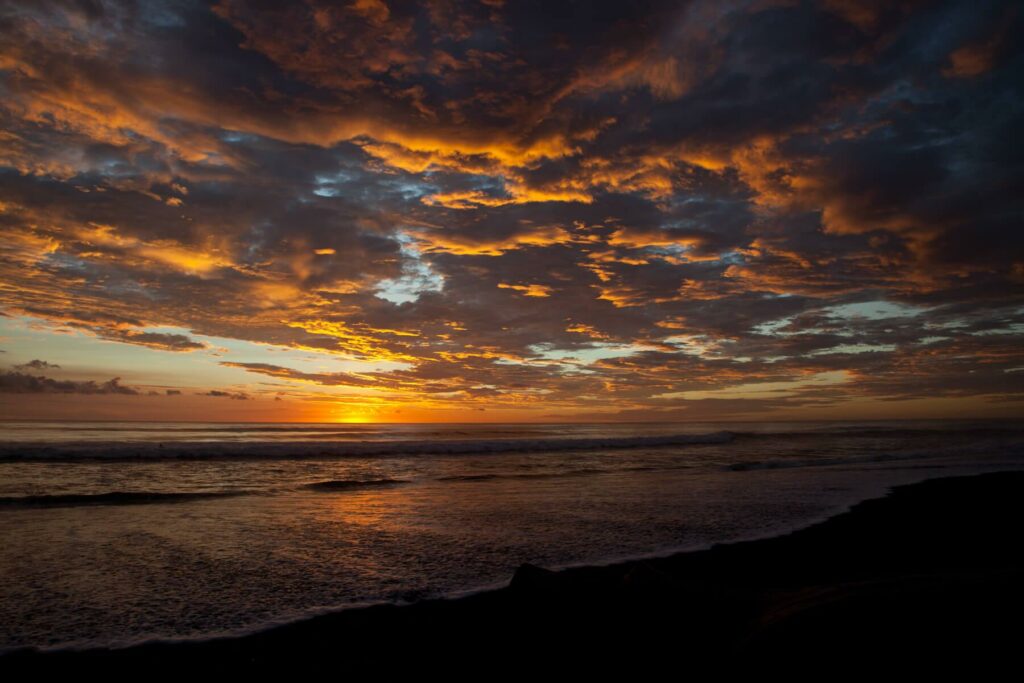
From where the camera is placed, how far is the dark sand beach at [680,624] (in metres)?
2.52

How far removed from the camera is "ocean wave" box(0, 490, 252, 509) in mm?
13868

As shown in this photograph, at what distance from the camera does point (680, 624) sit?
144 inches

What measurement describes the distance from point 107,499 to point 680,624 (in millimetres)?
17398

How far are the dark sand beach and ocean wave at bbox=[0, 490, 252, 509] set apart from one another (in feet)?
37.3

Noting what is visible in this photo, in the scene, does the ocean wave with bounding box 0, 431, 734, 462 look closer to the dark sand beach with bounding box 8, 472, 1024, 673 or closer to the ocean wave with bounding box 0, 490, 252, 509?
the ocean wave with bounding box 0, 490, 252, 509

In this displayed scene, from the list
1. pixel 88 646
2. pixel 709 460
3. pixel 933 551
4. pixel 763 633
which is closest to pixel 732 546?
pixel 933 551

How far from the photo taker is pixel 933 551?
877cm

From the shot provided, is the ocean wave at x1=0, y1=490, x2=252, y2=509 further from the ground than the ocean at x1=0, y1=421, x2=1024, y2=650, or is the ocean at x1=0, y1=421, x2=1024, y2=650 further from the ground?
the ocean at x1=0, y1=421, x2=1024, y2=650

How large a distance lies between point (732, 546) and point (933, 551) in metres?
3.28

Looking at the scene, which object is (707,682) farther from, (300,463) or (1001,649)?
(300,463)

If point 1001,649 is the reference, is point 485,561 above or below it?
below

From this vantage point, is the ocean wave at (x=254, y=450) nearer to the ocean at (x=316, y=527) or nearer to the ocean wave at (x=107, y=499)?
the ocean at (x=316, y=527)

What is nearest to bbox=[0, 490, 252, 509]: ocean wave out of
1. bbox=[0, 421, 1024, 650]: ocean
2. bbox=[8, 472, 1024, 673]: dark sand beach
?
bbox=[0, 421, 1024, 650]: ocean

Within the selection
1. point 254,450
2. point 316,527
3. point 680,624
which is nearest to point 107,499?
point 316,527
